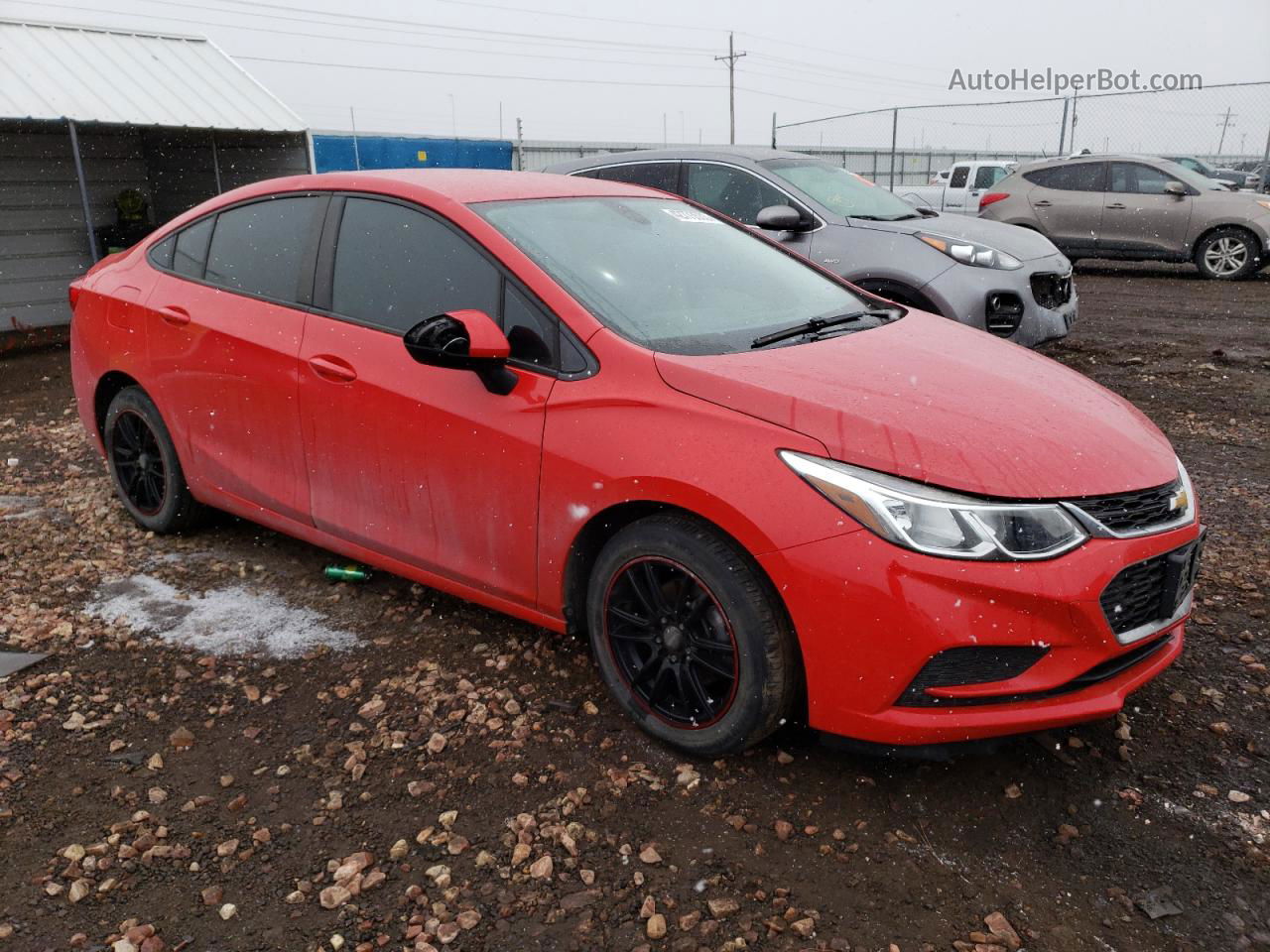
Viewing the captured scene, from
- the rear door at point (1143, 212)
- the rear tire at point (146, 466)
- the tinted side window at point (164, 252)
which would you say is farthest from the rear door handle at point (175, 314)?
the rear door at point (1143, 212)

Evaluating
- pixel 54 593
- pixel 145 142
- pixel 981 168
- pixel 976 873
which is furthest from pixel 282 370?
pixel 981 168

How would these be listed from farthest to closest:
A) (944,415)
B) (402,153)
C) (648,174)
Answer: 1. (402,153)
2. (648,174)
3. (944,415)

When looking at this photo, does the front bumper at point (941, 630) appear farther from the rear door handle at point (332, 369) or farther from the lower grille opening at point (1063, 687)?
the rear door handle at point (332, 369)

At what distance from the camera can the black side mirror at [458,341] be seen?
9.39 feet

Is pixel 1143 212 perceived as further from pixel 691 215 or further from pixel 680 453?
pixel 680 453

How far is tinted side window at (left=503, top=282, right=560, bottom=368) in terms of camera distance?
2959 mm

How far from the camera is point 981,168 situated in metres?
20.3

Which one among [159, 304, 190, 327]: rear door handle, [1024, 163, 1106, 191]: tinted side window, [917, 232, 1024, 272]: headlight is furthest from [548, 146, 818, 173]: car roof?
[1024, 163, 1106, 191]: tinted side window

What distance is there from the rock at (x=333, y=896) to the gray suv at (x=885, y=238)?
480cm

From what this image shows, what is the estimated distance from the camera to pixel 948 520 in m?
2.37

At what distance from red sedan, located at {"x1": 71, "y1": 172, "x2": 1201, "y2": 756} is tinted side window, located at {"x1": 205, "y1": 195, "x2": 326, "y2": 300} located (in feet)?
0.04

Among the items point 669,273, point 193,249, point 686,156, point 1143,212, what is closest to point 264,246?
point 193,249

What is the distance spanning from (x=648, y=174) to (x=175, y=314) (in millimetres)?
4513

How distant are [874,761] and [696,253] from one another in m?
1.79
